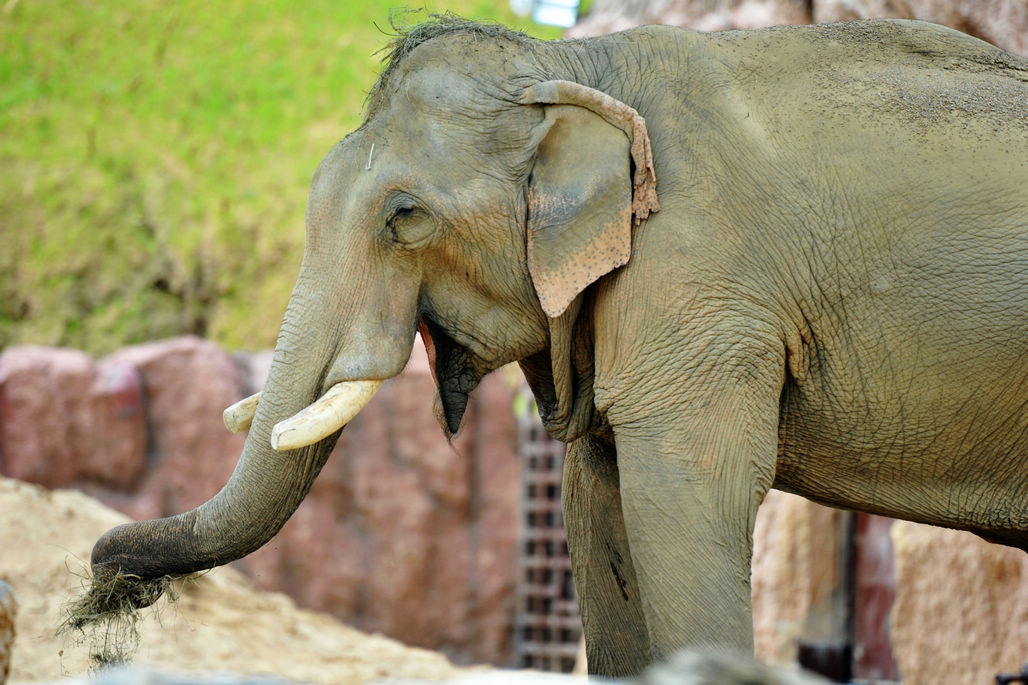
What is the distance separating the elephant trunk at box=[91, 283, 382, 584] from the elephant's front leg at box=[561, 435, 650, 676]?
3.10ft

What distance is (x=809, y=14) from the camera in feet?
25.8

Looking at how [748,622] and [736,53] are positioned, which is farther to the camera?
[736,53]

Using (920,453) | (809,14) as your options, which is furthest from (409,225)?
(809,14)

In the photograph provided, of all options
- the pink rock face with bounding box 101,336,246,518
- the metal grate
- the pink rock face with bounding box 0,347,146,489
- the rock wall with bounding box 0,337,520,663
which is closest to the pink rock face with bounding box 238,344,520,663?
the rock wall with bounding box 0,337,520,663

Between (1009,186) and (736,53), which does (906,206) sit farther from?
(736,53)

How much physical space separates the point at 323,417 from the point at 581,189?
0.93 metres

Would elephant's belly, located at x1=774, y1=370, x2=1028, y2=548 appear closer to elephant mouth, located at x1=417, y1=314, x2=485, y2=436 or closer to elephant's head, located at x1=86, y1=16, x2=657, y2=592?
elephant's head, located at x1=86, y1=16, x2=657, y2=592

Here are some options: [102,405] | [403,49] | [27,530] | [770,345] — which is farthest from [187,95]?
[770,345]

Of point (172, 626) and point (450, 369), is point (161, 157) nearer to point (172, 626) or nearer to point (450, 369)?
point (172, 626)

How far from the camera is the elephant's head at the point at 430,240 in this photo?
3.29 m

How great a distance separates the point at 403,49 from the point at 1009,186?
1.74 metres

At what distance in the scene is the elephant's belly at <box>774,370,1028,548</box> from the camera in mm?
3332

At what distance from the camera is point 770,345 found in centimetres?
323

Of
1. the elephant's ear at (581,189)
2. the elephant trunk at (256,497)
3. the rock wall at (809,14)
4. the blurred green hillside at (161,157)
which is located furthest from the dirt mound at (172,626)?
the blurred green hillside at (161,157)
